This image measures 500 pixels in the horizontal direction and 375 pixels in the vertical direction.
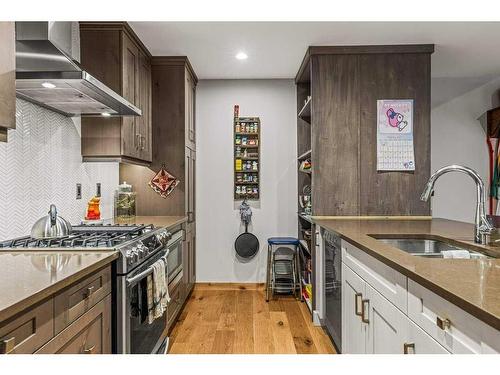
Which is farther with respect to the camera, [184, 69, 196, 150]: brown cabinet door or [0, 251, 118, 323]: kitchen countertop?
[184, 69, 196, 150]: brown cabinet door

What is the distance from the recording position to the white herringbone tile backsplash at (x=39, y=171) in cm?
199

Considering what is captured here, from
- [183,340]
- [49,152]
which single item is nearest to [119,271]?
[49,152]

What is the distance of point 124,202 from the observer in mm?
3479

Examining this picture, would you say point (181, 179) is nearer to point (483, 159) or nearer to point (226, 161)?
point (226, 161)

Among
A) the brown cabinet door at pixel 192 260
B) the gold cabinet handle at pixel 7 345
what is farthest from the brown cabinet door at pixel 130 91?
the gold cabinet handle at pixel 7 345

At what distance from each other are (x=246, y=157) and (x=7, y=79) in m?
3.23

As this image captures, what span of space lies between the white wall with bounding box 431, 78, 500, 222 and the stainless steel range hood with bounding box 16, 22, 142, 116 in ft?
12.6

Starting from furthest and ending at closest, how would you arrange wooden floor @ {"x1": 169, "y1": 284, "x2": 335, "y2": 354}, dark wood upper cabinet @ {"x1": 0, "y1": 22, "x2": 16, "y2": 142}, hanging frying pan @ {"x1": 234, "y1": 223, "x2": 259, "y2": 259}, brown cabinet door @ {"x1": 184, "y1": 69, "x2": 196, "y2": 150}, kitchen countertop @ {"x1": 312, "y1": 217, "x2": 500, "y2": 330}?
hanging frying pan @ {"x1": 234, "y1": 223, "x2": 259, "y2": 259}, brown cabinet door @ {"x1": 184, "y1": 69, "x2": 196, "y2": 150}, wooden floor @ {"x1": 169, "y1": 284, "x2": 335, "y2": 354}, dark wood upper cabinet @ {"x1": 0, "y1": 22, "x2": 16, "y2": 142}, kitchen countertop @ {"x1": 312, "y1": 217, "x2": 500, "y2": 330}

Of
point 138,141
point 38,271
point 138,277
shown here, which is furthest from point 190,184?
point 38,271

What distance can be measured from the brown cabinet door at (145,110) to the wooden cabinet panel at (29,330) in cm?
226

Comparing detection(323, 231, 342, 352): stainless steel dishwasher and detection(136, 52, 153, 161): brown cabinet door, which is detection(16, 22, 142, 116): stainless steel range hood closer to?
detection(136, 52, 153, 161): brown cabinet door

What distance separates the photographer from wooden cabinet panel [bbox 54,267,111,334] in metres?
1.19

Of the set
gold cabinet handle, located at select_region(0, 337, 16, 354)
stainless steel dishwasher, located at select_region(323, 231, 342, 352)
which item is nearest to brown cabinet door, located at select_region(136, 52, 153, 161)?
stainless steel dishwasher, located at select_region(323, 231, 342, 352)

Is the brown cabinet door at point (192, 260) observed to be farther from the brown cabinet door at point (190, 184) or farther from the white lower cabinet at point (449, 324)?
the white lower cabinet at point (449, 324)
